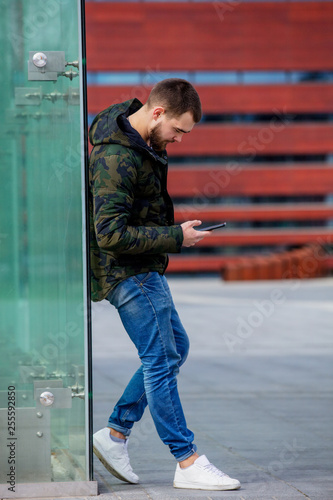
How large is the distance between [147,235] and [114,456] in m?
1.07

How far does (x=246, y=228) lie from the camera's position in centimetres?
4184

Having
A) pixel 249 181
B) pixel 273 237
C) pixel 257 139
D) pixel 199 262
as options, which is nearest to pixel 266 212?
pixel 273 237

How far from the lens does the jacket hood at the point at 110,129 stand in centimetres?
360

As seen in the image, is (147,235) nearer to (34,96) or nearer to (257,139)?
(34,96)

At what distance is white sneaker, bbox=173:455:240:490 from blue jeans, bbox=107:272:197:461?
60 mm

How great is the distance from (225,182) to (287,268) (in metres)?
9.35

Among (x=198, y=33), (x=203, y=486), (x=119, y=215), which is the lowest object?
(x=203, y=486)

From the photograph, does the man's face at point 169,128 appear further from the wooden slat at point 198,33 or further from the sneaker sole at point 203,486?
the wooden slat at point 198,33

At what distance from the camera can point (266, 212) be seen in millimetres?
41562

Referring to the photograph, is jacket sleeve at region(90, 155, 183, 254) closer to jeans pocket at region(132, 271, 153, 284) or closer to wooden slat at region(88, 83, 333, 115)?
jeans pocket at region(132, 271, 153, 284)

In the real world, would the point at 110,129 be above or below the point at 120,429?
above

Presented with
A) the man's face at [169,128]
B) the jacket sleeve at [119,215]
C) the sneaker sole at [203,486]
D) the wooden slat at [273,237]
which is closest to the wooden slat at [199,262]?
the wooden slat at [273,237]

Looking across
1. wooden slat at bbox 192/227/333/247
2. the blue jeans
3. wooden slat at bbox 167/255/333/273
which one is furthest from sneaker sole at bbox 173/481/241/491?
wooden slat at bbox 192/227/333/247

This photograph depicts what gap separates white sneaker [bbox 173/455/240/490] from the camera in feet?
12.3
